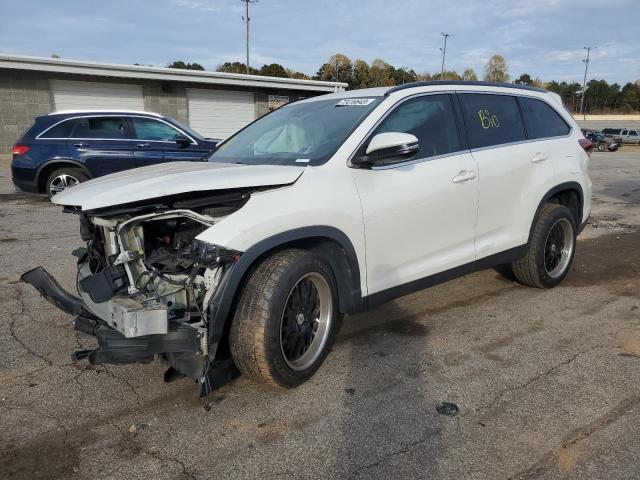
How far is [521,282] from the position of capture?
5.31 meters

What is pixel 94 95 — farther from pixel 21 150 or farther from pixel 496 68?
pixel 496 68

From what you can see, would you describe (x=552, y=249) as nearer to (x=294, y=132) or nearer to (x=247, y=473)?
(x=294, y=132)

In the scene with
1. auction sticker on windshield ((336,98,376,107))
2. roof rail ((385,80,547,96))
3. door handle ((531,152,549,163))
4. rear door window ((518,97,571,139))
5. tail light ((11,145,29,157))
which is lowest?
tail light ((11,145,29,157))

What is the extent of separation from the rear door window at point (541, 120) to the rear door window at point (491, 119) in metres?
0.13

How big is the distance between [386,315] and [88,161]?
7467mm

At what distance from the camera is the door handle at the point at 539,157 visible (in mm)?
4742

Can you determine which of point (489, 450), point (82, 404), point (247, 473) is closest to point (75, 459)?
point (82, 404)

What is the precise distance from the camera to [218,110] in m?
24.6

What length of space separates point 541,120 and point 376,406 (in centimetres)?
342

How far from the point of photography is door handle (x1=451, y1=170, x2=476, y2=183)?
4.01 meters

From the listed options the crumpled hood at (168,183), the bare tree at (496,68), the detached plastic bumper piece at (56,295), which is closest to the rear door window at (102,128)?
the detached plastic bumper piece at (56,295)

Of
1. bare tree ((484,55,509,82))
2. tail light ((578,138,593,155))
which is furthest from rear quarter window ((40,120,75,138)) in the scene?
bare tree ((484,55,509,82))

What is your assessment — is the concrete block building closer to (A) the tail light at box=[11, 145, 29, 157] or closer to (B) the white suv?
(A) the tail light at box=[11, 145, 29, 157]

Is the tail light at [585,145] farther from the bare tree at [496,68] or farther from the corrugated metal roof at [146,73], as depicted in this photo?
the bare tree at [496,68]
